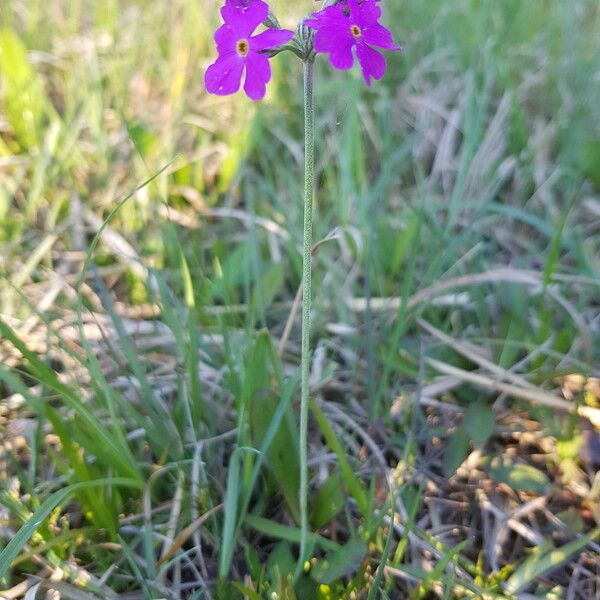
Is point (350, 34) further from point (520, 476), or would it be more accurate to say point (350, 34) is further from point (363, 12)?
point (520, 476)

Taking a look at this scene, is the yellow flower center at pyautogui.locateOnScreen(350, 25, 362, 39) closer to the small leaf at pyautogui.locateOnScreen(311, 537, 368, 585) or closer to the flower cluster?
the flower cluster

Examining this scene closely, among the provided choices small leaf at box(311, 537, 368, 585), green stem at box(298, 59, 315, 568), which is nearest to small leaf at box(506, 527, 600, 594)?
small leaf at box(311, 537, 368, 585)

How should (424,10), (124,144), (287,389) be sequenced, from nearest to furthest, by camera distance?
(287,389), (124,144), (424,10)

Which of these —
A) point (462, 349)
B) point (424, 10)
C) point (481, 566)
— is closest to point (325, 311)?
point (462, 349)

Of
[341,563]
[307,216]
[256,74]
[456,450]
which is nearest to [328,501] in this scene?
[341,563]

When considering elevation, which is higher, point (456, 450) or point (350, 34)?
point (350, 34)

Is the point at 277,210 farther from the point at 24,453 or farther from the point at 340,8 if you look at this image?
the point at 340,8
